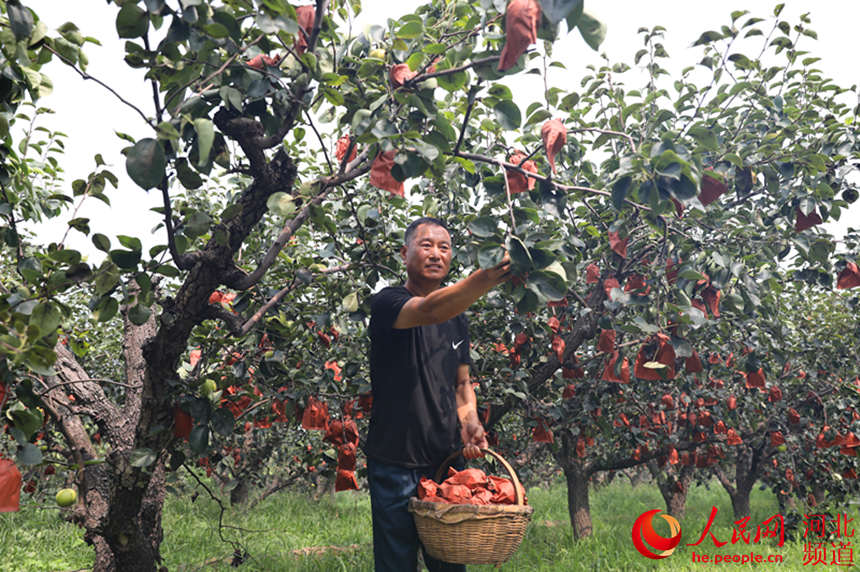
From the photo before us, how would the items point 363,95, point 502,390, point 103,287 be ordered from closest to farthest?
point 103,287 → point 363,95 → point 502,390

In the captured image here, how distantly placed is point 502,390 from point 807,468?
466 centimetres

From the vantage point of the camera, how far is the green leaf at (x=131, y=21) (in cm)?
120

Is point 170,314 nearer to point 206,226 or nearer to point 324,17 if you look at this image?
point 206,226

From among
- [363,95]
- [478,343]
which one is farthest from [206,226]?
[478,343]

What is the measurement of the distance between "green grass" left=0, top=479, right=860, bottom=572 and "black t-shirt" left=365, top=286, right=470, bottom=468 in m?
1.94

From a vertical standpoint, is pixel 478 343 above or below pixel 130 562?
above

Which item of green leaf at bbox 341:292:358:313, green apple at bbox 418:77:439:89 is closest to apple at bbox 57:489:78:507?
green leaf at bbox 341:292:358:313

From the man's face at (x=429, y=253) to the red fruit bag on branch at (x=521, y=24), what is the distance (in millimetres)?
925

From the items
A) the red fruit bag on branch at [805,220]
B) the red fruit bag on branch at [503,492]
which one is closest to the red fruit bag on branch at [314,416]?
the red fruit bag on branch at [503,492]

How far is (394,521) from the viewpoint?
6.34 ft

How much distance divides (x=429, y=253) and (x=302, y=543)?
5.06 m

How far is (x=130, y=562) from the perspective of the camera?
84.7 inches

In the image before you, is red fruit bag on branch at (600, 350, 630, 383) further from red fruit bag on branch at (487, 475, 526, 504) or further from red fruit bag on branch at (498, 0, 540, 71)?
red fruit bag on branch at (498, 0, 540, 71)

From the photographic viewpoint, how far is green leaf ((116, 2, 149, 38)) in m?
1.20
